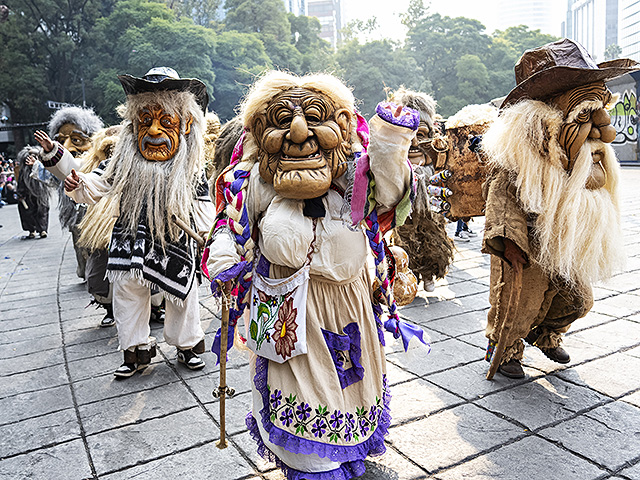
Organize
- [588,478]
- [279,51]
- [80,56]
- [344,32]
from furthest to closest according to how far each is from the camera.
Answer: [344,32]
[279,51]
[80,56]
[588,478]

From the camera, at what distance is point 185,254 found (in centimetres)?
393

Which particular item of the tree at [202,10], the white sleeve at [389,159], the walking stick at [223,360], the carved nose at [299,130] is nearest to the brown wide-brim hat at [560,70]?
the white sleeve at [389,159]

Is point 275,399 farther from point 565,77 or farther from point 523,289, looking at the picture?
point 565,77

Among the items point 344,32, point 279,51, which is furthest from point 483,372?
point 344,32

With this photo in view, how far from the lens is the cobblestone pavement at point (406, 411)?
8.82 feet

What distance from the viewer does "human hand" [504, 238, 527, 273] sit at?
312 centimetres

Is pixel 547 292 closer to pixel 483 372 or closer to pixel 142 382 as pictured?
pixel 483 372

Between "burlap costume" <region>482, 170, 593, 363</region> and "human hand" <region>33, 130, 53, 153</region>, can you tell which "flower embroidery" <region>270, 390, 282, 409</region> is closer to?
"burlap costume" <region>482, 170, 593, 363</region>

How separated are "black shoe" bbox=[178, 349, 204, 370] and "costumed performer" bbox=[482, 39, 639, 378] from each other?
2.14 metres

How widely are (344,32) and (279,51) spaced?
16.5 meters

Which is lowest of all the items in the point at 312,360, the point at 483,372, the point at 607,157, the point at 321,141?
the point at 483,372

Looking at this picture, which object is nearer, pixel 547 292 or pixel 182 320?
pixel 547 292

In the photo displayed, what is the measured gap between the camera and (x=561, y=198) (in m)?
3.05

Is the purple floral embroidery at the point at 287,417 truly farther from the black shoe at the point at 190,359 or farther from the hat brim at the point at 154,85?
the hat brim at the point at 154,85
